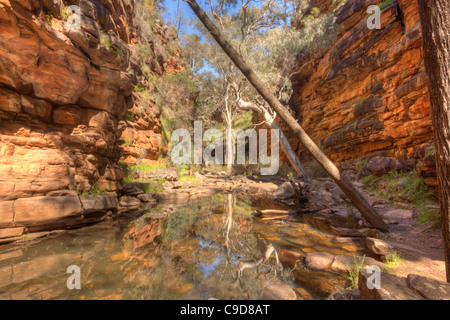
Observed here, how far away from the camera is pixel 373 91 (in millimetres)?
10141

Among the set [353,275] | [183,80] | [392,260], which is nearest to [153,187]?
[353,275]

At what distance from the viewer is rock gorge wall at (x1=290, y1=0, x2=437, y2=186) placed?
724 centimetres

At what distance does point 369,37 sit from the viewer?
1067cm

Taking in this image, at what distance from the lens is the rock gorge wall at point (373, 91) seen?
23.8ft

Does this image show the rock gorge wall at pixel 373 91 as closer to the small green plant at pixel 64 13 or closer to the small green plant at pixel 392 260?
the small green plant at pixel 392 260

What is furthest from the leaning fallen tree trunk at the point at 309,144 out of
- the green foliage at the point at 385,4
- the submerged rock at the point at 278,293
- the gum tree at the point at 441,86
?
the green foliage at the point at 385,4

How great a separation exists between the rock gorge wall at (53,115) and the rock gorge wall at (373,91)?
29.3ft

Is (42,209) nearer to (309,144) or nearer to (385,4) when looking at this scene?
(309,144)

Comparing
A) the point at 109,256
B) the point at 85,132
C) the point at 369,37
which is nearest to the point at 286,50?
the point at 369,37

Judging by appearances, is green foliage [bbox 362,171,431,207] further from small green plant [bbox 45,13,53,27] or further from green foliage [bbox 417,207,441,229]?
small green plant [bbox 45,13,53,27]

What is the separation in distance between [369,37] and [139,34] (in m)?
17.3

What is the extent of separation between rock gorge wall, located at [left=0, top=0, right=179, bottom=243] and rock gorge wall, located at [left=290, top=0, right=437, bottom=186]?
Answer: 29.3 ft

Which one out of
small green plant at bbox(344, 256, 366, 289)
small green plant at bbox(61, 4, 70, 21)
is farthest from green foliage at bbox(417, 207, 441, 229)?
small green plant at bbox(61, 4, 70, 21)

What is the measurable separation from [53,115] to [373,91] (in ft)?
45.9
